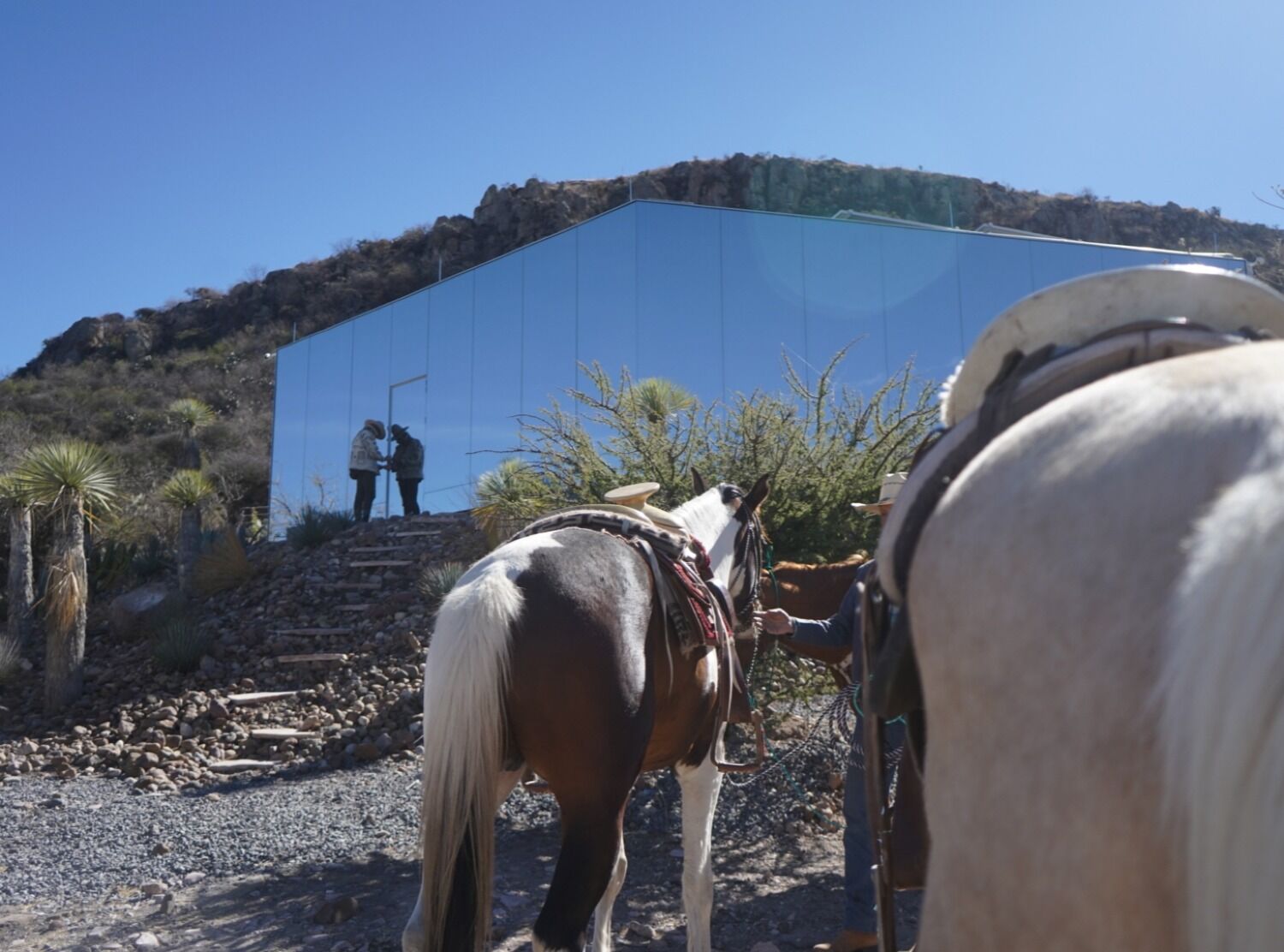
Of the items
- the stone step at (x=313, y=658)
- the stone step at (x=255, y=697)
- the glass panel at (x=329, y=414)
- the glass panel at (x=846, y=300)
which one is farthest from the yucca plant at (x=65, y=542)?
the glass panel at (x=846, y=300)

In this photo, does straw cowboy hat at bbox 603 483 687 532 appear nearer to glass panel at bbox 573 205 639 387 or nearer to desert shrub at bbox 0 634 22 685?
desert shrub at bbox 0 634 22 685

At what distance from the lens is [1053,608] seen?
Result: 1067 mm

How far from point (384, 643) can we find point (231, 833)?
5.16 metres

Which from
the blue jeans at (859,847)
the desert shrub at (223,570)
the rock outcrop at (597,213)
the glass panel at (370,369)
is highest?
the rock outcrop at (597,213)

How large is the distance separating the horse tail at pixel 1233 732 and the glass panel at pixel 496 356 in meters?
16.9

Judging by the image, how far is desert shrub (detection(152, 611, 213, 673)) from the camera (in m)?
12.2

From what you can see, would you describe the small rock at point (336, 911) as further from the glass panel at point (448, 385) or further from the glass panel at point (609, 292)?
the glass panel at point (448, 385)

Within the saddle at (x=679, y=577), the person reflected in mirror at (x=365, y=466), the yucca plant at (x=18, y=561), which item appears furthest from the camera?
the person reflected in mirror at (x=365, y=466)

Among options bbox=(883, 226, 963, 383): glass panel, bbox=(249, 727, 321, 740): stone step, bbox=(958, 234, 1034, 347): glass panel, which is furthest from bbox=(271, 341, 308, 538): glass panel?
bbox=(958, 234, 1034, 347): glass panel

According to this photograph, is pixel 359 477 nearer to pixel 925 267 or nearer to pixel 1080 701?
pixel 925 267

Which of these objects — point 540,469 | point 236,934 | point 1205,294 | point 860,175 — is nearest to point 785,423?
point 540,469

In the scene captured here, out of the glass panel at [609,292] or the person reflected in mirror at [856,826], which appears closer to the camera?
the person reflected in mirror at [856,826]

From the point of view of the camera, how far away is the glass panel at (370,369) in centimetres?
2067

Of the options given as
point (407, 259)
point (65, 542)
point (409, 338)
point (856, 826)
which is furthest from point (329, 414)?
point (407, 259)
